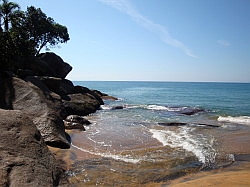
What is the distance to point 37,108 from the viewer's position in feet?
47.5

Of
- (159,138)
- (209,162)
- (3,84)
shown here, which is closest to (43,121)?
(3,84)

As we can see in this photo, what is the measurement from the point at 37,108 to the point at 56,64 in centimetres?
2272

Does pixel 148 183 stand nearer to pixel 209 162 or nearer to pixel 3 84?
pixel 209 162

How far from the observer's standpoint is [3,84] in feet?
52.4

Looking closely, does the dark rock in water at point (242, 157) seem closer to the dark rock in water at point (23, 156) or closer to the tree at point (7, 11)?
the dark rock in water at point (23, 156)

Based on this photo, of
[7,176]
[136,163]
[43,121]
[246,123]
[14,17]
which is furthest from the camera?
[14,17]

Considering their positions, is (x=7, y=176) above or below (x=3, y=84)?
below

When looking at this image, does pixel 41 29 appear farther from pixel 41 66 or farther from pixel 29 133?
pixel 29 133

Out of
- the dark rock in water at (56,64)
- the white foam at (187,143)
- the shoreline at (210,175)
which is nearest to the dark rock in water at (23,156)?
the shoreline at (210,175)

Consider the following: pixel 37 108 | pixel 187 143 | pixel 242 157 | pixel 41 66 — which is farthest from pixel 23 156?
pixel 41 66

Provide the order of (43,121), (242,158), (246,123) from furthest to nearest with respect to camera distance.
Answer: (246,123)
(43,121)
(242,158)

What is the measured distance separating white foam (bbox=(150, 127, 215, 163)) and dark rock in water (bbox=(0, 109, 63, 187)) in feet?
24.5

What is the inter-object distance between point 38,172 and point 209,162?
26.3ft

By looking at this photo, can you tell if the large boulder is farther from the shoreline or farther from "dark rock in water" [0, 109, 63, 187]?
"dark rock in water" [0, 109, 63, 187]
